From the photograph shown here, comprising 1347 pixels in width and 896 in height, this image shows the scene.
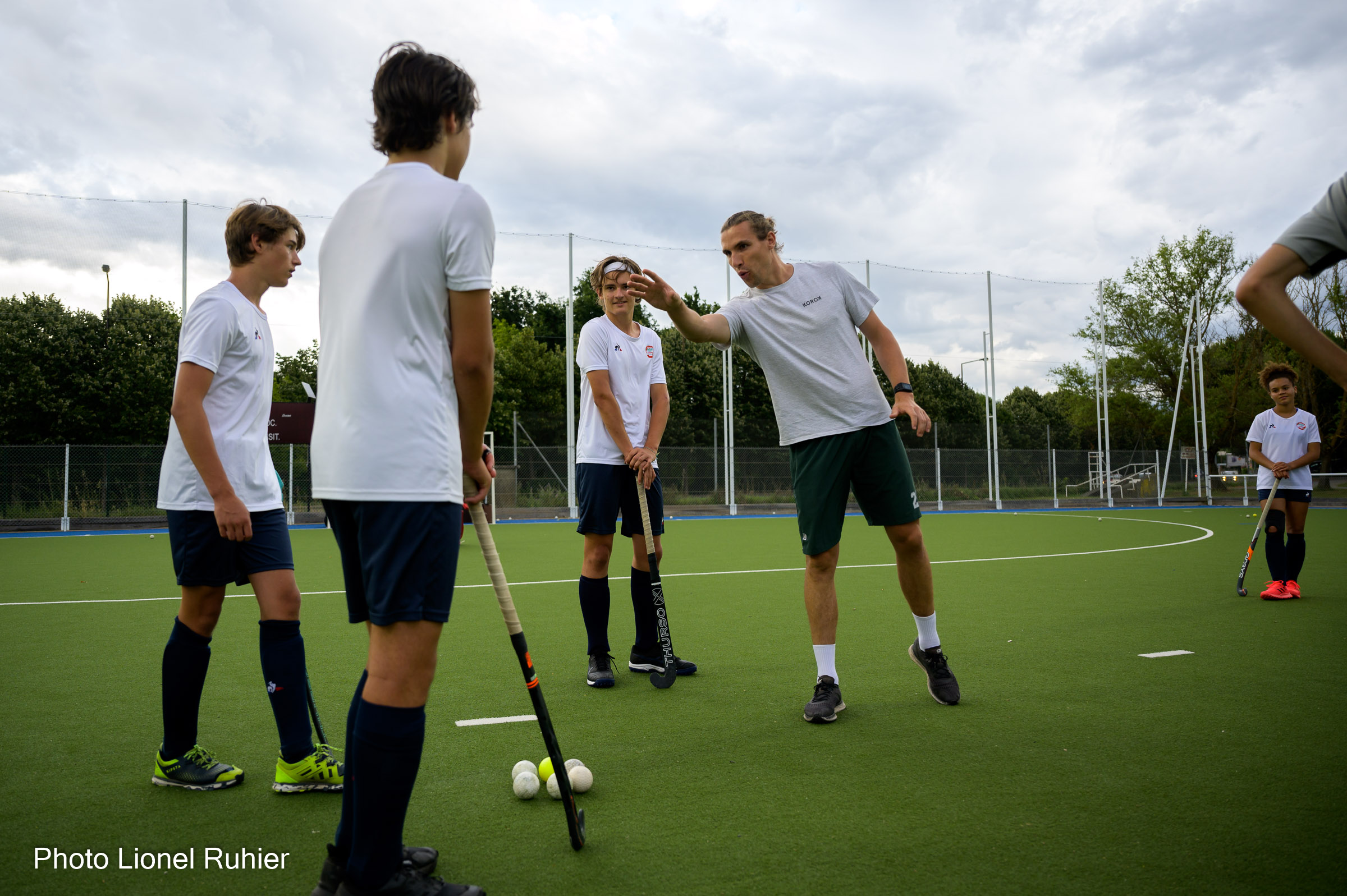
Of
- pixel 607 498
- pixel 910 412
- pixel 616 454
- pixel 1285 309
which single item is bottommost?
pixel 607 498

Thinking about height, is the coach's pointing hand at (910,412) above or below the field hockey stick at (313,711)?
above

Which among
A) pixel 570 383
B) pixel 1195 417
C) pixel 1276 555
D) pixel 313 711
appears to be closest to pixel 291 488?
pixel 570 383

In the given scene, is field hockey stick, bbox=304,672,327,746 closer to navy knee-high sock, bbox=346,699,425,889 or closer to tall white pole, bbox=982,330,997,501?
navy knee-high sock, bbox=346,699,425,889

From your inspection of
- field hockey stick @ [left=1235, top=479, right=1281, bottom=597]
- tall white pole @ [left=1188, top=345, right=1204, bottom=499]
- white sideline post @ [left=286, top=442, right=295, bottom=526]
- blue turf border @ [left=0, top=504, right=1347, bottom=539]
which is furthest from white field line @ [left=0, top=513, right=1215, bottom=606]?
tall white pole @ [left=1188, top=345, right=1204, bottom=499]

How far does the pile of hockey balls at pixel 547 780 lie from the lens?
268cm

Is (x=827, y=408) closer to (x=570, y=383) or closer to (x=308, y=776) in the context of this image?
(x=308, y=776)

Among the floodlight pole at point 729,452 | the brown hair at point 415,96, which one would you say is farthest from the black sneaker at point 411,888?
the floodlight pole at point 729,452

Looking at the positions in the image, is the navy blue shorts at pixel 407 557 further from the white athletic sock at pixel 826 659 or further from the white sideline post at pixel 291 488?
the white sideline post at pixel 291 488

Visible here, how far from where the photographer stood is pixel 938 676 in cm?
375

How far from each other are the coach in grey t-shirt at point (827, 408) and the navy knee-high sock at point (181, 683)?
2.15 meters

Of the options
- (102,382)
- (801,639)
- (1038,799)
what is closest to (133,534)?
(102,382)

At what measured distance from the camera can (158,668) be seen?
448cm

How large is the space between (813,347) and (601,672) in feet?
6.07

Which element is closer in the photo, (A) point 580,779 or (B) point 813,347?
(A) point 580,779
